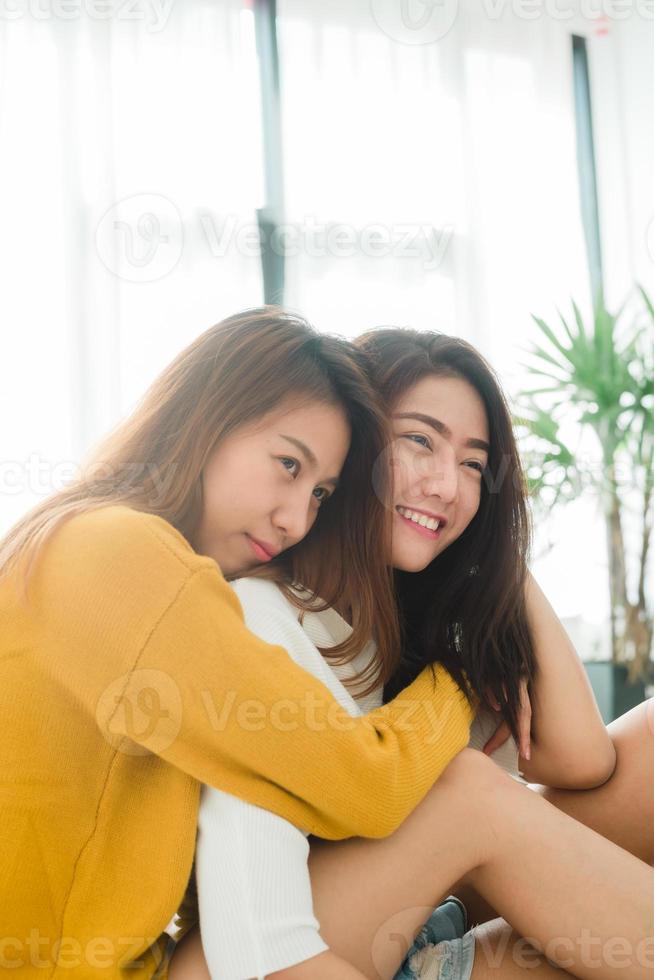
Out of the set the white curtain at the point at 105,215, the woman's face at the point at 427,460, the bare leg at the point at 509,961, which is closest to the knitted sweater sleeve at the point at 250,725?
the bare leg at the point at 509,961

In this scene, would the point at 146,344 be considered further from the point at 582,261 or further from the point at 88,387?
the point at 582,261

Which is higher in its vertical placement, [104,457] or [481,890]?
[104,457]

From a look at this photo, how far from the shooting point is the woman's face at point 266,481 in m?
1.14

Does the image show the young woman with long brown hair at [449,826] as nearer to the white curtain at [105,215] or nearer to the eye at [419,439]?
the eye at [419,439]

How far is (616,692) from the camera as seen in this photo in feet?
10.1

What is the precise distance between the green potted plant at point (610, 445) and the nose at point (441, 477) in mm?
1616

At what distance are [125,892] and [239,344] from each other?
26.2 inches

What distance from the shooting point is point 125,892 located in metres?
0.88

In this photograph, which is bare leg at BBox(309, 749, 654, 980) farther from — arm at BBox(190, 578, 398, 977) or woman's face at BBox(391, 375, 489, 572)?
woman's face at BBox(391, 375, 489, 572)

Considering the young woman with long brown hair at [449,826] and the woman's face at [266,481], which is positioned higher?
the woman's face at [266,481]

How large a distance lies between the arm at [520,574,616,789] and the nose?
225 mm

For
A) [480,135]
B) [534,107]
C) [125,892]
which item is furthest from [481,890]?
[534,107]

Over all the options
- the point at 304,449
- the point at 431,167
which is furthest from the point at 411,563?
the point at 431,167

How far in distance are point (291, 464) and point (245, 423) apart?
0.09 meters
